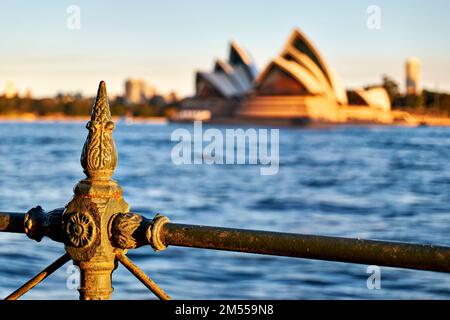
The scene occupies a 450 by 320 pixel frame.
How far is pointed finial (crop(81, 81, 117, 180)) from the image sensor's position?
1.85 m

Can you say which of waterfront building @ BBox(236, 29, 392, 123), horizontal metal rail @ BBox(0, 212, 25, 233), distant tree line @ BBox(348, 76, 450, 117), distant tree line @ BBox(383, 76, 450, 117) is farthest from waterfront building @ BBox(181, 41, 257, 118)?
horizontal metal rail @ BBox(0, 212, 25, 233)

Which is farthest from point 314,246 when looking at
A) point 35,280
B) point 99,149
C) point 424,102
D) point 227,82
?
point 424,102

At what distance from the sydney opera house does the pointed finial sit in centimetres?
6251

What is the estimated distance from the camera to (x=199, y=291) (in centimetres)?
586

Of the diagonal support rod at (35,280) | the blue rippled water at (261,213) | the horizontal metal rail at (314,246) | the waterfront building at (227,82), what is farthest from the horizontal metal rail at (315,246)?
the waterfront building at (227,82)

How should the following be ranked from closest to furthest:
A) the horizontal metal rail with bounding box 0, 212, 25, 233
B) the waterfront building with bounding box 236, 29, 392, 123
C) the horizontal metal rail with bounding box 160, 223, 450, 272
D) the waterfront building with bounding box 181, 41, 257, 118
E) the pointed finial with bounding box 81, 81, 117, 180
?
the horizontal metal rail with bounding box 160, 223, 450, 272, the pointed finial with bounding box 81, 81, 117, 180, the horizontal metal rail with bounding box 0, 212, 25, 233, the waterfront building with bounding box 236, 29, 392, 123, the waterfront building with bounding box 181, 41, 257, 118

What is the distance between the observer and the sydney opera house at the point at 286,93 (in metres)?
65.8

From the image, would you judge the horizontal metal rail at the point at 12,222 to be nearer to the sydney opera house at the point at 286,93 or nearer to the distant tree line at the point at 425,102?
the sydney opera house at the point at 286,93

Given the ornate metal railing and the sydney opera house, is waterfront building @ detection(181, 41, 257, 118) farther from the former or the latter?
the ornate metal railing

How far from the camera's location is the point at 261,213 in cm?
1127

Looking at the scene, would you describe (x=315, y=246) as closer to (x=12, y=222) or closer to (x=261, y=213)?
(x=12, y=222)

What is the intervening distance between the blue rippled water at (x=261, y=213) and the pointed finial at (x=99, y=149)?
3486mm
